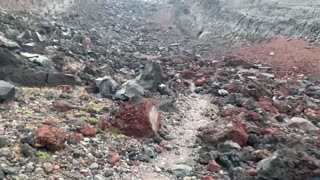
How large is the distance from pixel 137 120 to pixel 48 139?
1.93 metres

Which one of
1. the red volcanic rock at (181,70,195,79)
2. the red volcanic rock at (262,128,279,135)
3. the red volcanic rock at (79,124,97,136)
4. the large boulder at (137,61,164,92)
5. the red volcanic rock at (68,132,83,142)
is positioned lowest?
the red volcanic rock at (181,70,195,79)

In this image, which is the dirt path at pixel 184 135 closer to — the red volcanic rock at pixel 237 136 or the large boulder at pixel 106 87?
the red volcanic rock at pixel 237 136

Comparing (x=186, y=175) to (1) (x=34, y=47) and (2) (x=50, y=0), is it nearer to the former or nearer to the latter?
(1) (x=34, y=47)

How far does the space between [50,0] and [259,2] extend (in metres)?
11.7

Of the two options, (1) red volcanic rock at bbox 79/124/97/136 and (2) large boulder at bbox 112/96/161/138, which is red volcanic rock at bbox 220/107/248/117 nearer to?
(2) large boulder at bbox 112/96/161/138

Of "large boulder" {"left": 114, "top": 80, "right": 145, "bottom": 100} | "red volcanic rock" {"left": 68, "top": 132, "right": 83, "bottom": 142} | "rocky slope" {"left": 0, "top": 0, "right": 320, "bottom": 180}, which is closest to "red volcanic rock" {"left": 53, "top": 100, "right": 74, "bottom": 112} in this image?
"rocky slope" {"left": 0, "top": 0, "right": 320, "bottom": 180}

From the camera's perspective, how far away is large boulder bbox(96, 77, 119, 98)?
10414mm

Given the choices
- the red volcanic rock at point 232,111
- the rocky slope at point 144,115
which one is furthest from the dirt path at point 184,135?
the red volcanic rock at point 232,111

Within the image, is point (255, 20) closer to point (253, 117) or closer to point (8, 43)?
point (253, 117)

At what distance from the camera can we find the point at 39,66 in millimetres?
11180

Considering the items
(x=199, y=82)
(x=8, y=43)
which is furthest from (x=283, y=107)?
(x=8, y=43)

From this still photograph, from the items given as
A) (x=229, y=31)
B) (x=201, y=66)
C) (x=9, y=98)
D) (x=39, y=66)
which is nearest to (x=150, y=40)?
(x=229, y=31)

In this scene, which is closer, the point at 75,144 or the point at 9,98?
the point at 75,144

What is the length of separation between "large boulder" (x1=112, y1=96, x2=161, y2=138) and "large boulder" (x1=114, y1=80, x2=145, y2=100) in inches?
71.6
